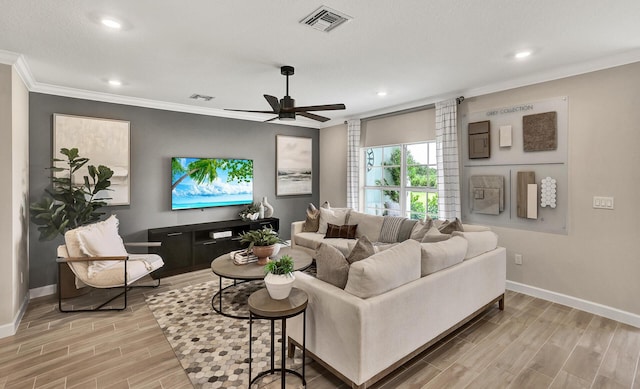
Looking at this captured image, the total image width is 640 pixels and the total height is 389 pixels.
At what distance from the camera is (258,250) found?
3402 mm

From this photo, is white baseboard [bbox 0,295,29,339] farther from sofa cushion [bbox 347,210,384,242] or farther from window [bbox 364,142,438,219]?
window [bbox 364,142,438,219]

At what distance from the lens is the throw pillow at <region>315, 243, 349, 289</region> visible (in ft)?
7.17

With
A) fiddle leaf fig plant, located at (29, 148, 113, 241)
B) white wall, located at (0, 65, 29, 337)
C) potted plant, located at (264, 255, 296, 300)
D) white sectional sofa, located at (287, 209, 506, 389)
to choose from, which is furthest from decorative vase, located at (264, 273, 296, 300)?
fiddle leaf fig plant, located at (29, 148, 113, 241)

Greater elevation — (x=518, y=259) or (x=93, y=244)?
(x=93, y=244)

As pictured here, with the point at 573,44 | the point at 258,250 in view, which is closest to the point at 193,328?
the point at 258,250

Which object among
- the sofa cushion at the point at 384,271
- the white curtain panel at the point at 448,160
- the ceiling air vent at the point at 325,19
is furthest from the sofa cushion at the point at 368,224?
the ceiling air vent at the point at 325,19

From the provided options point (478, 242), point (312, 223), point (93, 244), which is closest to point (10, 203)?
point (93, 244)

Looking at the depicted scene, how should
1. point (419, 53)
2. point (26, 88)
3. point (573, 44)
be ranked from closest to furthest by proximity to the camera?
point (573, 44), point (419, 53), point (26, 88)

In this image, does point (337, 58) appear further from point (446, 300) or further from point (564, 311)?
point (564, 311)

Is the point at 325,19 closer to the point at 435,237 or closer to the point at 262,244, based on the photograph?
the point at 435,237

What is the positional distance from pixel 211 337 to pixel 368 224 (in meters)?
2.74

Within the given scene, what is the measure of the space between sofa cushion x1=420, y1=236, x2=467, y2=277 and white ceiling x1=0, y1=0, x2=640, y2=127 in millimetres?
1736

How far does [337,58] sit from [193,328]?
2.95 m

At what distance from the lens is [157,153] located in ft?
15.6
